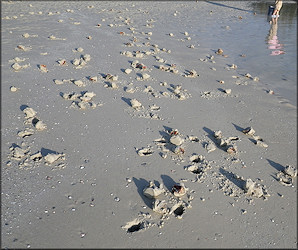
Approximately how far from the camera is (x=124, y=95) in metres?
6.47

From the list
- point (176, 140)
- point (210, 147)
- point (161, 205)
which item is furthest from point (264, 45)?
point (161, 205)

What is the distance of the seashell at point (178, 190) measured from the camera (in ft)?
12.8

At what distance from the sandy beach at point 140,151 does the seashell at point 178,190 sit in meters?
0.02

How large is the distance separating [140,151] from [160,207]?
129cm

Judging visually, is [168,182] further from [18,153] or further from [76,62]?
[76,62]

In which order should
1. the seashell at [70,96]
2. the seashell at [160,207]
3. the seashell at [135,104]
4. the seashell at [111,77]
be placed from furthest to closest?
the seashell at [111,77] < the seashell at [70,96] < the seashell at [135,104] < the seashell at [160,207]

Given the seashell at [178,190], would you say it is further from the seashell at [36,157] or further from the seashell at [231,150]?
the seashell at [36,157]

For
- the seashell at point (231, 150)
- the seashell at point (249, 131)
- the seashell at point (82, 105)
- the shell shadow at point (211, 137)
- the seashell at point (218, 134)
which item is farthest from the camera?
the seashell at point (82, 105)

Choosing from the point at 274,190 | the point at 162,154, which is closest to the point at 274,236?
the point at 274,190

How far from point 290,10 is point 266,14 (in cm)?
262

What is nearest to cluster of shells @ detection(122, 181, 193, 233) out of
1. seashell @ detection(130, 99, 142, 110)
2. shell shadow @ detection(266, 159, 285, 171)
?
shell shadow @ detection(266, 159, 285, 171)

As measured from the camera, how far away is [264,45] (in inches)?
427

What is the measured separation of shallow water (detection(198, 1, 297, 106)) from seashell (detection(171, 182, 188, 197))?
4.26 metres

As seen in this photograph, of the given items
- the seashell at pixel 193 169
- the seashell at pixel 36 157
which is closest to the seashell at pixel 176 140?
the seashell at pixel 193 169
